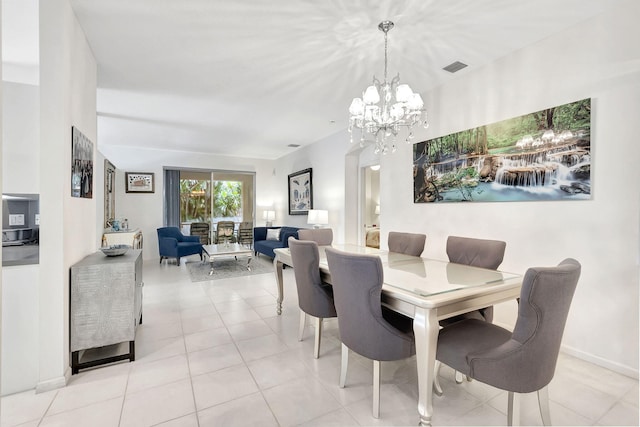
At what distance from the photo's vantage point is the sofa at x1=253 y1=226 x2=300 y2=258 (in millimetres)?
6325

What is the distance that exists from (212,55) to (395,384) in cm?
322

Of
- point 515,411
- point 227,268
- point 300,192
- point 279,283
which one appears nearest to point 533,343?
point 515,411

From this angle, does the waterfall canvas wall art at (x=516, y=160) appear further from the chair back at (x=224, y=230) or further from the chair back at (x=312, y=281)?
the chair back at (x=224, y=230)

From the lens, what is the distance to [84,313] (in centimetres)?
232

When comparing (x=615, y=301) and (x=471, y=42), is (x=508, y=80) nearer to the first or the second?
(x=471, y=42)

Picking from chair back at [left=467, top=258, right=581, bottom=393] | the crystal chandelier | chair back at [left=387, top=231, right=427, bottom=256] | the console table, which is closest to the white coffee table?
the console table

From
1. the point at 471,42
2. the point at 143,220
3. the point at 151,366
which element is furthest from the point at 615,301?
the point at 143,220

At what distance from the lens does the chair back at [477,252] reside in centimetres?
250

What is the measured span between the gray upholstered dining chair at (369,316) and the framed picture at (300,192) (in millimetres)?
4801

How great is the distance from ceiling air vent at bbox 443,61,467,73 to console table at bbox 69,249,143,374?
3.44 meters

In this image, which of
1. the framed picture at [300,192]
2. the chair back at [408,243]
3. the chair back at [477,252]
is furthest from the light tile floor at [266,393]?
the framed picture at [300,192]

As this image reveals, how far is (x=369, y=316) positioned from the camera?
1852 mm

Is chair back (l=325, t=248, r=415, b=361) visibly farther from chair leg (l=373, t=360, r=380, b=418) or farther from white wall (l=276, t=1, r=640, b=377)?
white wall (l=276, t=1, r=640, b=377)

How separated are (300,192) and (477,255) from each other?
4.88m
